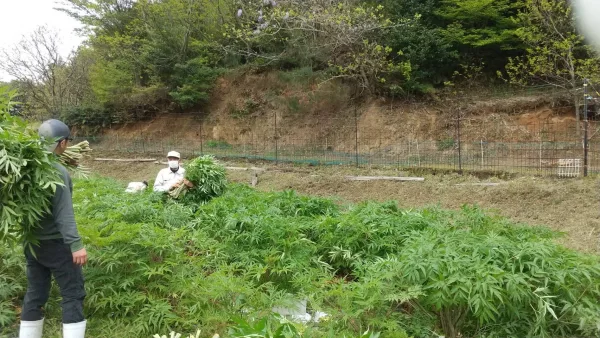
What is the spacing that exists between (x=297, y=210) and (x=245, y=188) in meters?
1.84

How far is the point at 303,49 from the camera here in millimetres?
19969

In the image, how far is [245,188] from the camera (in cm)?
738

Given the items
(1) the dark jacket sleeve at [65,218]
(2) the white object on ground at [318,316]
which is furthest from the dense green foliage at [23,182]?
(2) the white object on ground at [318,316]

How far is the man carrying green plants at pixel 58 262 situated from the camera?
3.25 metres

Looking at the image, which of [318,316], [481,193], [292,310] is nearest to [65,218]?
[292,310]

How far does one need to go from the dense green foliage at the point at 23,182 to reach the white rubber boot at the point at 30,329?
64cm

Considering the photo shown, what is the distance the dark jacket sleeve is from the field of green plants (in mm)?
472

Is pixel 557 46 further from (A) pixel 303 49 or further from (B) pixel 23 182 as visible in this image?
(B) pixel 23 182

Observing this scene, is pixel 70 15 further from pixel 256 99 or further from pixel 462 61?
pixel 462 61

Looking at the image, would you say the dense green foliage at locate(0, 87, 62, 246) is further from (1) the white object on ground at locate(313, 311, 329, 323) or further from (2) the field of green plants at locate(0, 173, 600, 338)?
(1) the white object on ground at locate(313, 311, 329, 323)

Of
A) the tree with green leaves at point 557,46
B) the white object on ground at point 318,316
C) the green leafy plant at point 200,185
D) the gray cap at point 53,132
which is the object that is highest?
the tree with green leaves at point 557,46

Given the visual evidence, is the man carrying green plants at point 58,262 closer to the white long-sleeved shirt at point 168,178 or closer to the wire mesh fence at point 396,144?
the white long-sleeved shirt at point 168,178

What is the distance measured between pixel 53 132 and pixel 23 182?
0.46 meters

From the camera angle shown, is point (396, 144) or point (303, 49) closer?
point (396, 144)
